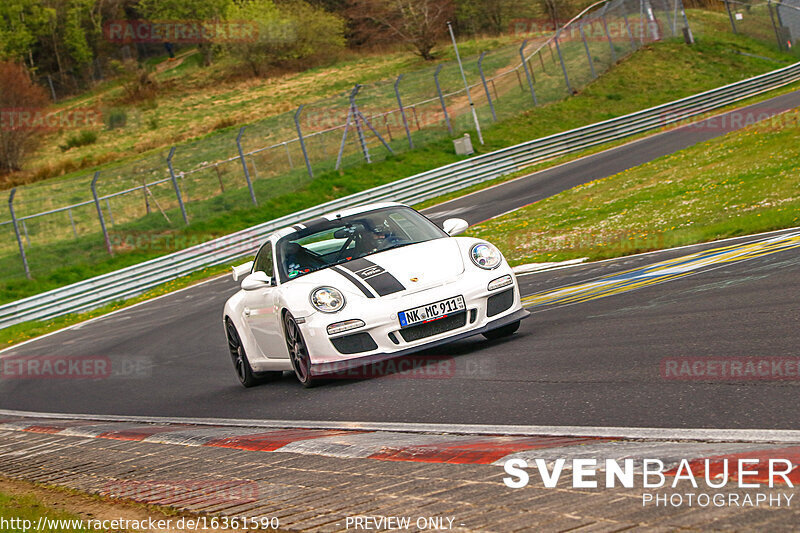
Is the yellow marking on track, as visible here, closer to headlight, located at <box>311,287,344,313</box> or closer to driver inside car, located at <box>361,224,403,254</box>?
driver inside car, located at <box>361,224,403,254</box>

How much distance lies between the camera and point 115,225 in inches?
1201

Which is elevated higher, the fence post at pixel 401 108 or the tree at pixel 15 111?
the tree at pixel 15 111

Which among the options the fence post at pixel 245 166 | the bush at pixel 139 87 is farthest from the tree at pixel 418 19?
the fence post at pixel 245 166

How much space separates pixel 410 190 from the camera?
3312cm

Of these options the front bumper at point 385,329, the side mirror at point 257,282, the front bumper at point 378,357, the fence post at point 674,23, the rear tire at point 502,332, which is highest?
the side mirror at point 257,282

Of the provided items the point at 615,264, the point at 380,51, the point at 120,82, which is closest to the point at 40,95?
the point at 120,82

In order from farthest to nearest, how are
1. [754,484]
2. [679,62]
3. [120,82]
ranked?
[120,82], [679,62], [754,484]

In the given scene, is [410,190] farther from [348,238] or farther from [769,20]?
[769,20]

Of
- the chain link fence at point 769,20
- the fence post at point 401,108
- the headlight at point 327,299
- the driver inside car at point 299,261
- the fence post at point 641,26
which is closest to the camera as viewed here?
the headlight at point 327,299

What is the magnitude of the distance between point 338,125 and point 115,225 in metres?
9.89

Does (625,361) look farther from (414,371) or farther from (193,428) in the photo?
(193,428)

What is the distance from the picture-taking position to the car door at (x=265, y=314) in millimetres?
8789

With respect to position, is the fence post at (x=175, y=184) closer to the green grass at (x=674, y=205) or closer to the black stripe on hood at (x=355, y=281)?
the green grass at (x=674, y=205)

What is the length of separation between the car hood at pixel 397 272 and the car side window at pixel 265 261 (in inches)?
30.5
